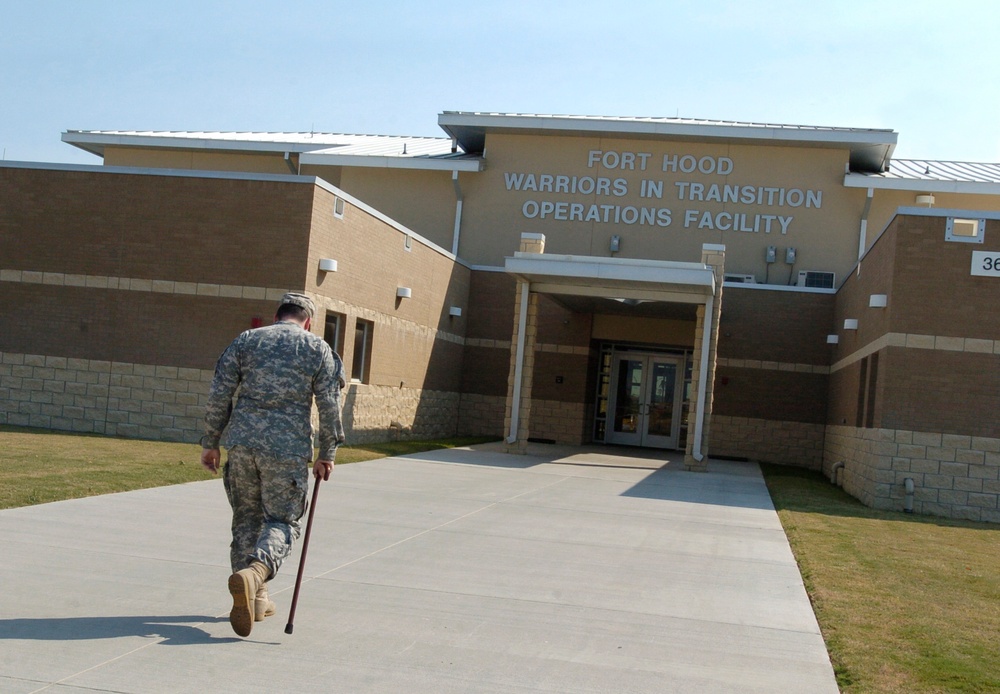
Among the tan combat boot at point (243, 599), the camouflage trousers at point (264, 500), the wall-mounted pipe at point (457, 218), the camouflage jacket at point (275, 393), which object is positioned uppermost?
the wall-mounted pipe at point (457, 218)

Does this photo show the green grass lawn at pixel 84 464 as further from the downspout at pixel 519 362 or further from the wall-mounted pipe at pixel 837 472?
the wall-mounted pipe at pixel 837 472

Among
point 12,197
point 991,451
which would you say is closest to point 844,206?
point 991,451

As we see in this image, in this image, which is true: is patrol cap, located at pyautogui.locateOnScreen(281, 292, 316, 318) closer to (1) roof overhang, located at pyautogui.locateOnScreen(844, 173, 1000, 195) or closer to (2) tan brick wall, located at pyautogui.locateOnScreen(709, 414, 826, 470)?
(2) tan brick wall, located at pyautogui.locateOnScreen(709, 414, 826, 470)

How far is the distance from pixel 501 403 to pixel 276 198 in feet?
37.0

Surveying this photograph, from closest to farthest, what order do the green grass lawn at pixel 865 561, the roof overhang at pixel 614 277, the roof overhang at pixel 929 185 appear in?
the green grass lawn at pixel 865 561, the roof overhang at pixel 614 277, the roof overhang at pixel 929 185

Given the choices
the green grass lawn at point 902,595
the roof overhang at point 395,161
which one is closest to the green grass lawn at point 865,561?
the green grass lawn at point 902,595

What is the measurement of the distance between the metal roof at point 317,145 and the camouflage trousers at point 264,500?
2329cm

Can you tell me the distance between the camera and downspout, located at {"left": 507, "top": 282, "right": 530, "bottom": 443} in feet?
69.1

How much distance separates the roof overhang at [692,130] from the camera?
89.1 feet

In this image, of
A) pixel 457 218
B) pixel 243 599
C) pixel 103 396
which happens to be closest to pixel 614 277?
pixel 103 396

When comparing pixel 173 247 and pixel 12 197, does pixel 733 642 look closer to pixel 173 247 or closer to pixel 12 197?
pixel 173 247

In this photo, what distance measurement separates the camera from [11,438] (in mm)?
15633

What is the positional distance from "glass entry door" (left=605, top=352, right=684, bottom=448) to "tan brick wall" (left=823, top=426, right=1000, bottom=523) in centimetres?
1238

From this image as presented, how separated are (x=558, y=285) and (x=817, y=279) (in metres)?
9.22
